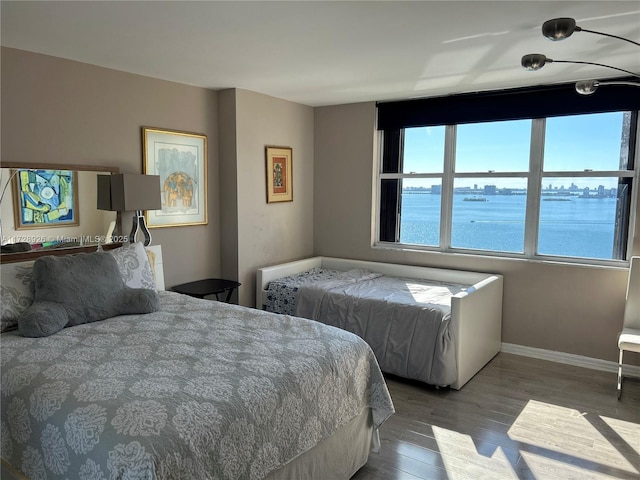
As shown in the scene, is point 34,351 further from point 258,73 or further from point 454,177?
point 454,177

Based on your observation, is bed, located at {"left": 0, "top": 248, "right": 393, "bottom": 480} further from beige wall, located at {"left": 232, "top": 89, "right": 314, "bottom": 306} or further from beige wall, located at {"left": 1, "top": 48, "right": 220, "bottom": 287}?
beige wall, located at {"left": 232, "top": 89, "right": 314, "bottom": 306}

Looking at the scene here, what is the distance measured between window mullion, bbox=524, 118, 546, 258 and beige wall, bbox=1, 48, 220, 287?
9.52ft

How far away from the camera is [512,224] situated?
4.31 m

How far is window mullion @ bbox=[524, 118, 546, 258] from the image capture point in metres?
4.11

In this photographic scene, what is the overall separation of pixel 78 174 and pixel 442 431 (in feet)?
9.92

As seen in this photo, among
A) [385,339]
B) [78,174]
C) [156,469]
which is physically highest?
[78,174]

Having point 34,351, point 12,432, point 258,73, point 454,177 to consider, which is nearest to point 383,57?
point 258,73

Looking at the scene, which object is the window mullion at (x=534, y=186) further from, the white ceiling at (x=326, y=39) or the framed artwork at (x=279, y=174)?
the framed artwork at (x=279, y=174)

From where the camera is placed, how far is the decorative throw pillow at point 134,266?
2.99 metres

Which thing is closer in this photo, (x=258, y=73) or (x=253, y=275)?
(x=258, y=73)

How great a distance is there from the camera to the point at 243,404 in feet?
5.72

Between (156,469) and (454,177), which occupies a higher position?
(454,177)

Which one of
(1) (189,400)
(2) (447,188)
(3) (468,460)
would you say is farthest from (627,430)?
(1) (189,400)

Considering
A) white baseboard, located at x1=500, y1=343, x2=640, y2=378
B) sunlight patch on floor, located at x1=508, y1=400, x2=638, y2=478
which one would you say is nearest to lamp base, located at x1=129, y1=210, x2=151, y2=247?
sunlight patch on floor, located at x1=508, y1=400, x2=638, y2=478
